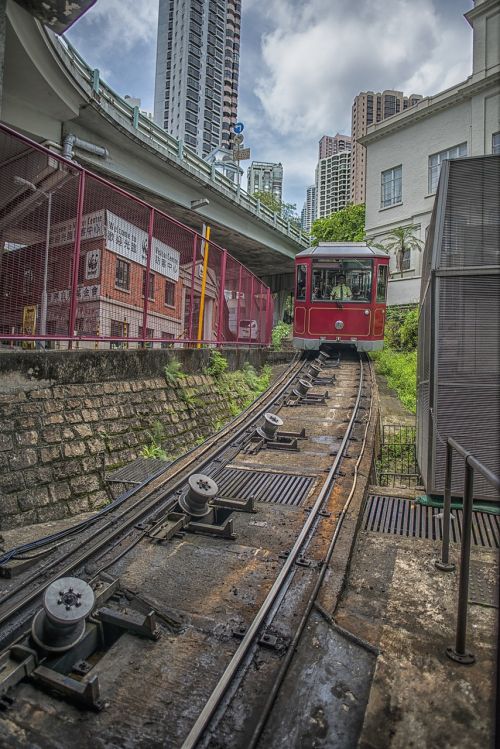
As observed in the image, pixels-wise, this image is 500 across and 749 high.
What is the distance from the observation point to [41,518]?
4.45m

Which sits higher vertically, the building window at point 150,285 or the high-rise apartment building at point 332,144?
the high-rise apartment building at point 332,144

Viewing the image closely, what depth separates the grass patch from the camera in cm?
1135

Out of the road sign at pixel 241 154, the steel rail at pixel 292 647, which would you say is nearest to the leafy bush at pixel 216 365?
the steel rail at pixel 292 647

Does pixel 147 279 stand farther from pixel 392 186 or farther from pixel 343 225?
pixel 343 225

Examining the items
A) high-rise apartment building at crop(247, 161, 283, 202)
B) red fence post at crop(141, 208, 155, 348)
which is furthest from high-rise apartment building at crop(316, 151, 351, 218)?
red fence post at crop(141, 208, 155, 348)

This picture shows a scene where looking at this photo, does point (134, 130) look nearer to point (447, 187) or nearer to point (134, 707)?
point (447, 187)

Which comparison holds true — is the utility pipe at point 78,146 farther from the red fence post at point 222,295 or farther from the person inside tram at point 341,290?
the person inside tram at point 341,290

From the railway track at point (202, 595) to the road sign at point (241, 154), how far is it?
3363 cm

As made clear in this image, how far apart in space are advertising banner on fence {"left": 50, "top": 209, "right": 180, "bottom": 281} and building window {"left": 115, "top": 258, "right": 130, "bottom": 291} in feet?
0.46

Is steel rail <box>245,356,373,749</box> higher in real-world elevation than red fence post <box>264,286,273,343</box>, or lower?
lower

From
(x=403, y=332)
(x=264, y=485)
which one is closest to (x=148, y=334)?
(x=264, y=485)

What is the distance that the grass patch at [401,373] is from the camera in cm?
1135

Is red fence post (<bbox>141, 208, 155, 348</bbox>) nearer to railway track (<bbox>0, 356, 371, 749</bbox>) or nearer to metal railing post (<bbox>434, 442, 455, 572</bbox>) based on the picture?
railway track (<bbox>0, 356, 371, 749</bbox>)

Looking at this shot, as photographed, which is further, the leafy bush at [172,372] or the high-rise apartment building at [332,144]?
the high-rise apartment building at [332,144]
